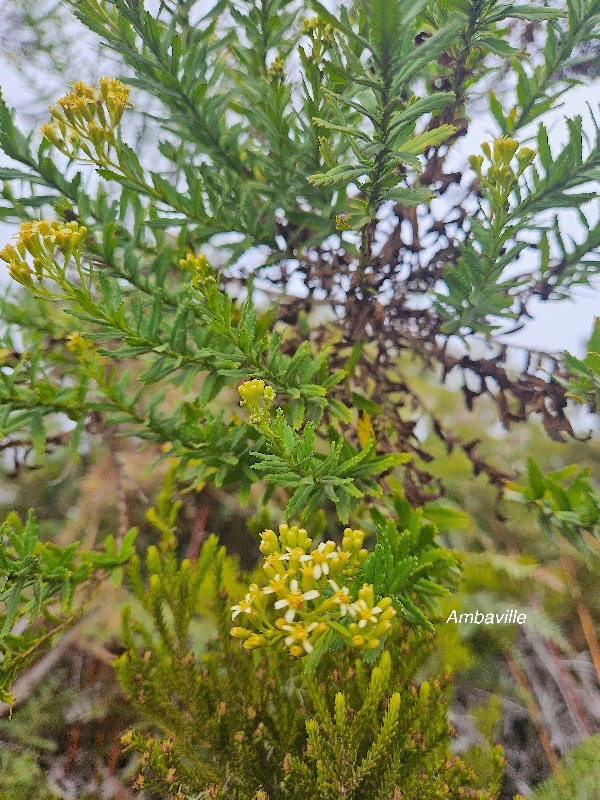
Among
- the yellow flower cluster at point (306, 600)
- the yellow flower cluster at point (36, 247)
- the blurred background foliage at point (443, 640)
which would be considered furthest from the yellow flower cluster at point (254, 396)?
the blurred background foliage at point (443, 640)

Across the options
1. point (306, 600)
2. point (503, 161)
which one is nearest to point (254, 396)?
point (306, 600)

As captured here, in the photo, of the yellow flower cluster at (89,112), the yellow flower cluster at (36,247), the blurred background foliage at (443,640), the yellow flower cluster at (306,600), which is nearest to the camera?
the yellow flower cluster at (306,600)

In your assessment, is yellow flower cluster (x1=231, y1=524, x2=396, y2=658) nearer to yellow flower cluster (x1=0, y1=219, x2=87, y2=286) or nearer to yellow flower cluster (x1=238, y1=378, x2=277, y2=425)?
yellow flower cluster (x1=238, y1=378, x2=277, y2=425)

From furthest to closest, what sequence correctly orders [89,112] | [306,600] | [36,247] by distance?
[89,112] < [36,247] < [306,600]

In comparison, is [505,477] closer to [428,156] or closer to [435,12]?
[428,156]

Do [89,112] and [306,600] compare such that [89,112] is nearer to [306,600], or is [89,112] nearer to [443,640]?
[306,600]

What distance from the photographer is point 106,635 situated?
1.39m

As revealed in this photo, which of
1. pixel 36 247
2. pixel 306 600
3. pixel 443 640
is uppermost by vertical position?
pixel 36 247

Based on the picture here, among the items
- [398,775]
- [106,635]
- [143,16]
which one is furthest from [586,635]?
[143,16]

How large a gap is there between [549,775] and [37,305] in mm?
1570

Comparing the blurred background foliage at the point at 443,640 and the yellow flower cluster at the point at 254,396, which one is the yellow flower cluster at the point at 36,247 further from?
the blurred background foliage at the point at 443,640

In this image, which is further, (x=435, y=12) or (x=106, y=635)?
(x=106, y=635)

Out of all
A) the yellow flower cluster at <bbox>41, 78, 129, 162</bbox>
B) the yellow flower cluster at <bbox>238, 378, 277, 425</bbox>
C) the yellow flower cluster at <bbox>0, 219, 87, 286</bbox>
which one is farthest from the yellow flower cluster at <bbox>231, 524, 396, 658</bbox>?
the yellow flower cluster at <bbox>41, 78, 129, 162</bbox>

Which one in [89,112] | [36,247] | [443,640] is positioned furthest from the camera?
[443,640]
